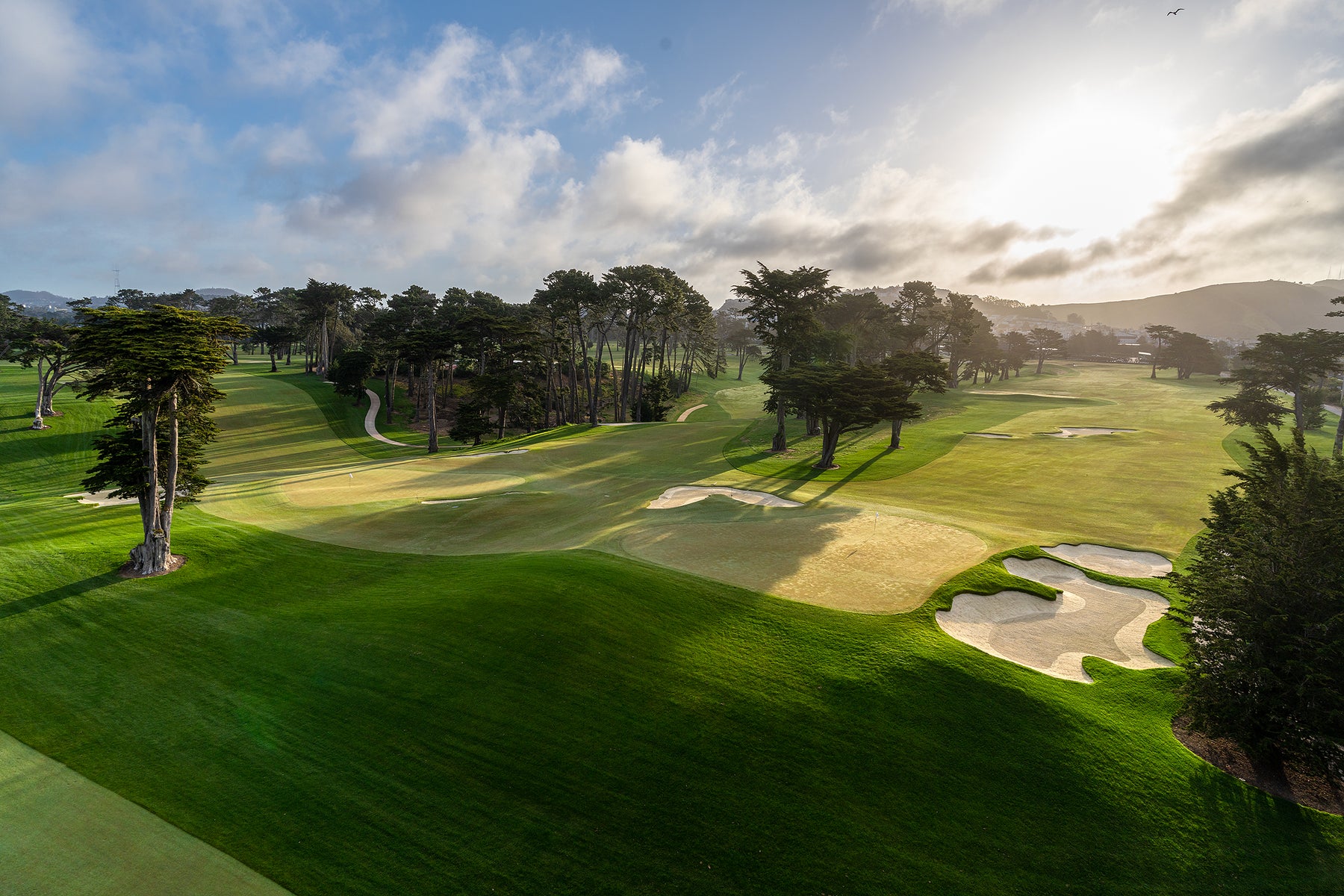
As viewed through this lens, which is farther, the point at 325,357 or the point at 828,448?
the point at 325,357

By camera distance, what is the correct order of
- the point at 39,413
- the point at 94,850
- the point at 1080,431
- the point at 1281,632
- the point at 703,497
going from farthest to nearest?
1. the point at 1080,431
2. the point at 39,413
3. the point at 703,497
4. the point at 1281,632
5. the point at 94,850

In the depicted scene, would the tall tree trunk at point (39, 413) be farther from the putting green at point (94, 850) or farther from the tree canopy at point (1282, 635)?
the tree canopy at point (1282, 635)

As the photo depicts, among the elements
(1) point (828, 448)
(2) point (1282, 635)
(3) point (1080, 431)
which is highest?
(3) point (1080, 431)

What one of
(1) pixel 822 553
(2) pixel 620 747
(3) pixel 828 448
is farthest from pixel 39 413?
(3) pixel 828 448

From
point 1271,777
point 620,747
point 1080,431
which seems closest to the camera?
point 620,747

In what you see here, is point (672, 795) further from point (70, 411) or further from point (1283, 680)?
point (70, 411)

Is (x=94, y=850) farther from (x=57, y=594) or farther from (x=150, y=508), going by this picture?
(x=150, y=508)

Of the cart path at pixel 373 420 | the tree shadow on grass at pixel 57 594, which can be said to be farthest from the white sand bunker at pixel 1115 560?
the cart path at pixel 373 420

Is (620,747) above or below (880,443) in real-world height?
below
